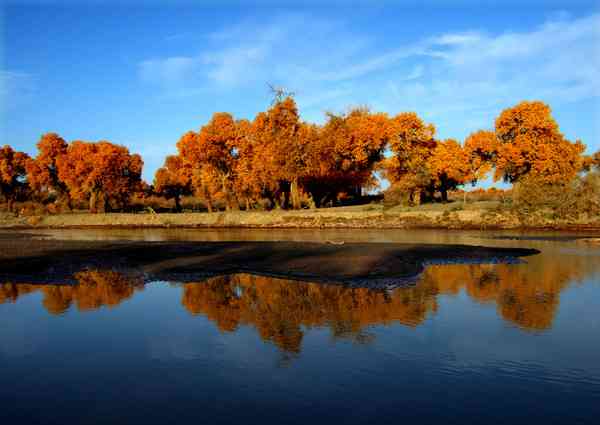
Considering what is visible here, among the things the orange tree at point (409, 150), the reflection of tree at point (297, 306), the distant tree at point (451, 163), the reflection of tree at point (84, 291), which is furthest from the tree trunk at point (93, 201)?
the reflection of tree at point (297, 306)

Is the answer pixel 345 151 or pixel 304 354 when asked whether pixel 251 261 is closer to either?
pixel 304 354

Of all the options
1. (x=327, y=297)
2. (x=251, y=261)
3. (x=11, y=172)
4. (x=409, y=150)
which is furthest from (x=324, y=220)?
(x=11, y=172)

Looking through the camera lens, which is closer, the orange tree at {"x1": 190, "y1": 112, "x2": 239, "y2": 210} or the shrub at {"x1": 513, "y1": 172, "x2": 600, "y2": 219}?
the shrub at {"x1": 513, "y1": 172, "x2": 600, "y2": 219}

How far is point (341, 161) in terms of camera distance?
71.9 m

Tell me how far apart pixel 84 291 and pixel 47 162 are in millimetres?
76359

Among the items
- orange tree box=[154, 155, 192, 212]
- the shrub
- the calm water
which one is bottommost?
the calm water

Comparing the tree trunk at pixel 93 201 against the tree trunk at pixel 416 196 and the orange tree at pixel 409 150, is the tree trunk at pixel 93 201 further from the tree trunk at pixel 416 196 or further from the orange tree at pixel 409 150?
the tree trunk at pixel 416 196

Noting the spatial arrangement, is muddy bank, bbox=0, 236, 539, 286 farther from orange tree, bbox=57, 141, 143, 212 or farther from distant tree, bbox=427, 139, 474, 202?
orange tree, bbox=57, 141, 143, 212

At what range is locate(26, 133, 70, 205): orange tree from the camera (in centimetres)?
8488

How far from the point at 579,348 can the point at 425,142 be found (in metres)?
68.3

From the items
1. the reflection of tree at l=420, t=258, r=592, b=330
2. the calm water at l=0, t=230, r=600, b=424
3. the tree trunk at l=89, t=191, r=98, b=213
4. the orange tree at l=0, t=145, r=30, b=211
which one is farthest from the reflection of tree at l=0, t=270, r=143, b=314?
the orange tree at l=0, t=145, r=30, b=211

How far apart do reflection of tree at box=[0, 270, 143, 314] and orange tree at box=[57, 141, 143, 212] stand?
200 feet

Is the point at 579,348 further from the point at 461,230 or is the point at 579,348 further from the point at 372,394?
the point at 461,230

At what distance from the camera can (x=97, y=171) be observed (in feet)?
253
